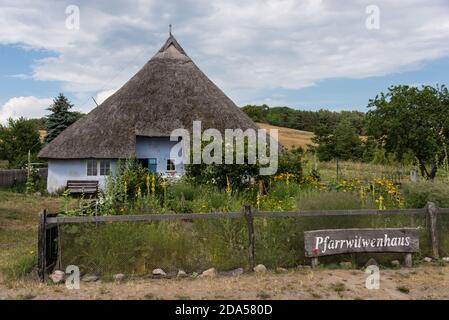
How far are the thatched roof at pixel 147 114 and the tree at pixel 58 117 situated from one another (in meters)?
11.5

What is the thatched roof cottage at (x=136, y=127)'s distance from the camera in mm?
18766

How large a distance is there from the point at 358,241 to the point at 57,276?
4730 mm

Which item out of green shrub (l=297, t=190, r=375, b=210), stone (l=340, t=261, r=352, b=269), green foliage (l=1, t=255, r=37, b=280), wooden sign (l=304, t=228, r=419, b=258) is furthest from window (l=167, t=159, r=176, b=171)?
stone (l=340, t=261, r=352, b=269)

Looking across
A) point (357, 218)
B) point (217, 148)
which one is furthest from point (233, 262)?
point (217, 148)

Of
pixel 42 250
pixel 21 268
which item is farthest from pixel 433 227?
pixel 21 268

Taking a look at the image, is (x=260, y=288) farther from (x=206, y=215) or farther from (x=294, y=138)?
(x=294, y=138)

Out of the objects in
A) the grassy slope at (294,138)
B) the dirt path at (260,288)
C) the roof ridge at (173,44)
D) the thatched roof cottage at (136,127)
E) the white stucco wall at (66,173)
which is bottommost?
the dirt path at (260,288)

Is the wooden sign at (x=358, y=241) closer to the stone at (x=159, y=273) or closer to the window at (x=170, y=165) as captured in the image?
the stone at (x=159, y=273)

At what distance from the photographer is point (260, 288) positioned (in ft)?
19.2

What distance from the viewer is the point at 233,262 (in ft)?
22.1

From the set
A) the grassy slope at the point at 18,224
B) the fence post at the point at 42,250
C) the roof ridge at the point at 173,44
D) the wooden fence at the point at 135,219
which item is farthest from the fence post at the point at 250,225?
the roof ridge at the point at 173,44

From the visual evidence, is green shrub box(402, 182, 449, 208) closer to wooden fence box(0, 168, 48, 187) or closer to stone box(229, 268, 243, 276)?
stone box(229, 268, 243, 276)
